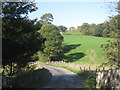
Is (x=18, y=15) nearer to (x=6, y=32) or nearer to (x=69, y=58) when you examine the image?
→ (x=6, y=32)

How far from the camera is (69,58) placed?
68688 millimetres

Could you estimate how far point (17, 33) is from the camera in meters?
16.7

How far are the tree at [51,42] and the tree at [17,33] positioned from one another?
42601mm

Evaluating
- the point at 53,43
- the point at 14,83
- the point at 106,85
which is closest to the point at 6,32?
the point at 14,83

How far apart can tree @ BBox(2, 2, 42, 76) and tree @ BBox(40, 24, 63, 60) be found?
42601mm

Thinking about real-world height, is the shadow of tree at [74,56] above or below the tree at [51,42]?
below

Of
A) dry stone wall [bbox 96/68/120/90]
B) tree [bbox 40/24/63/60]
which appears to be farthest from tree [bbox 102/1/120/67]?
tree [bbox 40/24/63/60]

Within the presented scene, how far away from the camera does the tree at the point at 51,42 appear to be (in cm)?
6206

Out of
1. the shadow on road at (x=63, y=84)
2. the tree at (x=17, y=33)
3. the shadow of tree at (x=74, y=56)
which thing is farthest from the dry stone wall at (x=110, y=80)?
the shadow of tree at (x=74, y=56)

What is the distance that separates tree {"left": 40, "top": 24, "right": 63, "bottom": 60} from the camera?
62062 mm

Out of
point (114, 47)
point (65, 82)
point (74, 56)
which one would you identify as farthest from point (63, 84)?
Answer: point (74, 56)

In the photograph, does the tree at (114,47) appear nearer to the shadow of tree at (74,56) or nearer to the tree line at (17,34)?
the tree line at (17,34)

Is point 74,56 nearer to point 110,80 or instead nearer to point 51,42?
point 51,42

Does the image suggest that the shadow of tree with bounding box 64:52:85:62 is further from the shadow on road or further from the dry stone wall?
the dry stone wall
